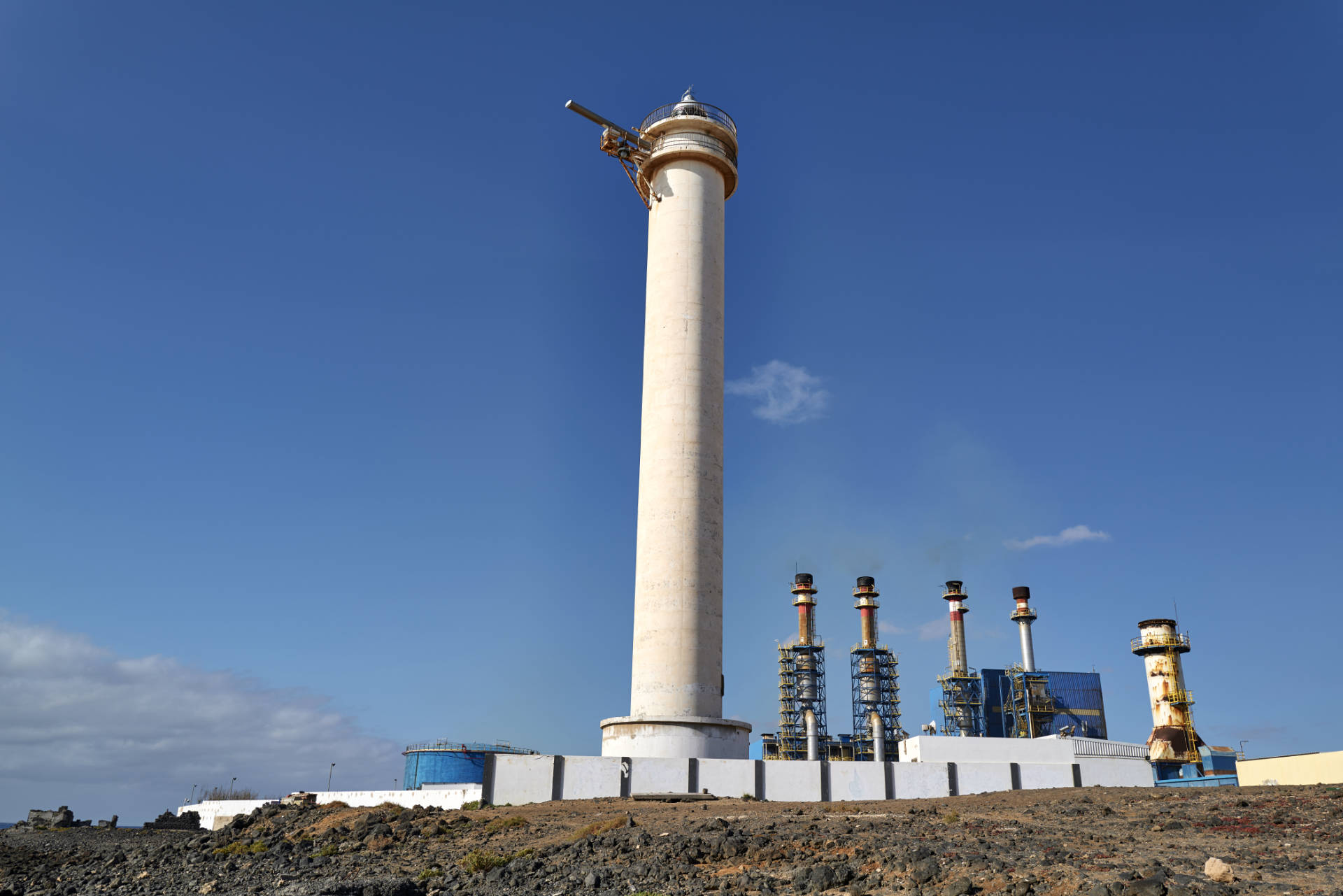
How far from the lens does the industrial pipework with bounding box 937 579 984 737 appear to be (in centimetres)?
6862

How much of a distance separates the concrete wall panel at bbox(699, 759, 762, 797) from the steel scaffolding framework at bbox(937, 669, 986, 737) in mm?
41536

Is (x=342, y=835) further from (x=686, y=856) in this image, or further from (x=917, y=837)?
(x=917, y=837)

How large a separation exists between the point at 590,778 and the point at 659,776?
2362 mm

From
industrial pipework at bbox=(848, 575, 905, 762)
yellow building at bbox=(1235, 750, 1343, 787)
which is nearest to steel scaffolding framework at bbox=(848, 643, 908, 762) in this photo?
industrial pipework at bbox=(848, 575, 905, 762)

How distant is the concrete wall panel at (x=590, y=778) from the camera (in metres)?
31.1

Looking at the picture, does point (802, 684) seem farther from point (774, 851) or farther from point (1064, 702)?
point (774, 851)

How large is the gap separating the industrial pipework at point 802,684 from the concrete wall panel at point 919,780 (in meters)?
34.1

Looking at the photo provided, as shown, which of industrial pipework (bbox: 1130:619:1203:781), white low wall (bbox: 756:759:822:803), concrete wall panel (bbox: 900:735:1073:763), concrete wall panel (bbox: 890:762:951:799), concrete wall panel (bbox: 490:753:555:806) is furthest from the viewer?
industrial pipework (bbox: 1130:619:1203:781)

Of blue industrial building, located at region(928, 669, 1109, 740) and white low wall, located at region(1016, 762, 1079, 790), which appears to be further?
blue industrial building, located at region(928, 669, 1109, 740)

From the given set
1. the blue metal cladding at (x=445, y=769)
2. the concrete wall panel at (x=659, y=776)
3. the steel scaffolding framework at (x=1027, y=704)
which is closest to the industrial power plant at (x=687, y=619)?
the concrete wall panel at (x=659, y=776)

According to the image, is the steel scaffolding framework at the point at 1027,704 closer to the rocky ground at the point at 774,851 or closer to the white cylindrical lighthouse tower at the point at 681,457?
the rocky ground at the point at 774,851

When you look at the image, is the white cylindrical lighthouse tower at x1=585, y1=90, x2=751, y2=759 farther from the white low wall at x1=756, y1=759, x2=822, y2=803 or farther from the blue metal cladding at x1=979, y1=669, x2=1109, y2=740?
the blue metal cladding at x1=979, y1=669, x2=1109, y2=740

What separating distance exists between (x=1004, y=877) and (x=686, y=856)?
656 centimetres

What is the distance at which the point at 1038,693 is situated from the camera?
223 feet
